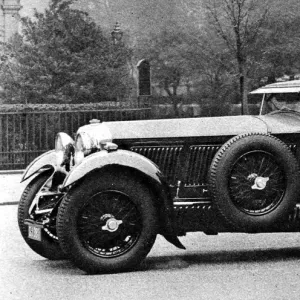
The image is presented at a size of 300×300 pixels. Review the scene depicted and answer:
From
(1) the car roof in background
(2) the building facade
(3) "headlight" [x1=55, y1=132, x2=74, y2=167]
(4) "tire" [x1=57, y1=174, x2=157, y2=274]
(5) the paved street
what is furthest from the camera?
(2) the building facade

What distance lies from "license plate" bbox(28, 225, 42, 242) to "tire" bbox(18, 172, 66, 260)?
0.29m

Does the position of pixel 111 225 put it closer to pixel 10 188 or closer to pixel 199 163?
pixel 199 163

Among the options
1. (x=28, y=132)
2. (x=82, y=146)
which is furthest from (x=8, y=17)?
(x=82, y=146)

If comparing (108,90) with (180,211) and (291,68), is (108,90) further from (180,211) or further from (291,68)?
(180,211)

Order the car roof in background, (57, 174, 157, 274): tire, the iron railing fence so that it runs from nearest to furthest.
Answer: (57, 174, 157, 274): tire, the car roof in background, the iron railing fence

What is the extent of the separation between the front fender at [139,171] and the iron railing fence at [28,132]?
12.2 metres

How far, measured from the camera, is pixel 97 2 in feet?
135

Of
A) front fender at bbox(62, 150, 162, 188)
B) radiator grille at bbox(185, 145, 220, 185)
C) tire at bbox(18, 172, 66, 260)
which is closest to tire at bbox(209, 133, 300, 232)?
radiator grille at bbox(185, 145, 220, 185)

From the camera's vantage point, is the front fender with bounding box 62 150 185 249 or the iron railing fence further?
the iron railing fence

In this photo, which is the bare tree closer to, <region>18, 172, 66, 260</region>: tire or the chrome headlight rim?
<region>18, 172, 66, 260</region>: tire

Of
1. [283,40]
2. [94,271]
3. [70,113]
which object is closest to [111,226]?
[94,271]

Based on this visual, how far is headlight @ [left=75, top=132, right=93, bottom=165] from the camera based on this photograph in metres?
7.51

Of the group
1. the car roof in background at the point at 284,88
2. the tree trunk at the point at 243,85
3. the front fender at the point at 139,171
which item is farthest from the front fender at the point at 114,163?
the tree trunk at the point at 243,85

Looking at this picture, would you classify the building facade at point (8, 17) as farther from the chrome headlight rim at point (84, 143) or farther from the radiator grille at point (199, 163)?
the radiator grille at point (199, 163)
